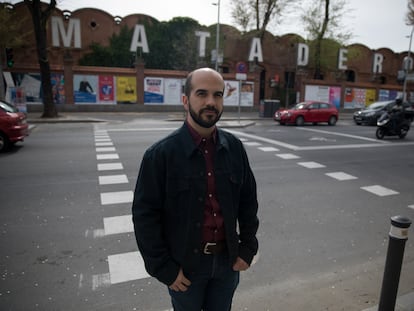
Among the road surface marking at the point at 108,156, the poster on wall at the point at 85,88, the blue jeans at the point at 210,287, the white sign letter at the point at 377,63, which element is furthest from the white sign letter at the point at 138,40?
the blue jeans at the point at 210,287

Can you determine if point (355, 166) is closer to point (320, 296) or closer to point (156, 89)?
point (320, 296)

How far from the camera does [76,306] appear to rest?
2967mm

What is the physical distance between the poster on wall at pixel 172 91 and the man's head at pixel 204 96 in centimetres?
2702

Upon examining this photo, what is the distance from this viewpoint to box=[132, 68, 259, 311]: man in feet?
5.97

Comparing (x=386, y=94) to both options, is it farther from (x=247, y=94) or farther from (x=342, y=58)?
(x=247, y=94)

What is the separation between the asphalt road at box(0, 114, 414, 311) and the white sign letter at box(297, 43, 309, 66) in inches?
1083

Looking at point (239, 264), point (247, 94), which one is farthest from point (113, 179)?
point (247, 94)

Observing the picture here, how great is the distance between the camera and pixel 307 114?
20.1 metres

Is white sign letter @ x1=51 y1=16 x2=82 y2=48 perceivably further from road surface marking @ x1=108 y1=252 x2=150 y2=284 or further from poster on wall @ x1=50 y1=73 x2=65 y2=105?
road surface marking @ x1=108 y1=252 x2=150 y2=284

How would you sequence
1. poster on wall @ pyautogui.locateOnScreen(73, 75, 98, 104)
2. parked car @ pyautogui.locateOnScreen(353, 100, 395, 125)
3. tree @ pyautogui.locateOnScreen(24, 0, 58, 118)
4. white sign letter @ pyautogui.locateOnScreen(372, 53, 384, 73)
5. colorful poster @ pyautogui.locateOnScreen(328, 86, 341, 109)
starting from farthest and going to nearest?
white sign letter @ pyautogui.locateOnScreen(372, 53, 384, 73), colorful poster @ pyautogui.locateOnScreen(328, 86, 341, 109), poster on wall @ pyautogui.locateOnScreen(73, 75, 98, 104), parked car @ pyautogui.locateOnScreen(353, 100, 395, 125), tree @ pyautogui.locateOnScreen(24, 0, 58, 118)

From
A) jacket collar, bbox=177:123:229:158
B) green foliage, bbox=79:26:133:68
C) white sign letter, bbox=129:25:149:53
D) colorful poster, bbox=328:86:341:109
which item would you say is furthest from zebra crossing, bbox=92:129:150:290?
colorful poster, bbox=328:86:341:109

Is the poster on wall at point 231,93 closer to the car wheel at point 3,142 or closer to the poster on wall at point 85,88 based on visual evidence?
the poster on wall at point 85,88

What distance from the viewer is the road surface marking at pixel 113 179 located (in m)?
6.83

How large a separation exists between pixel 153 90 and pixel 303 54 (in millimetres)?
16956
